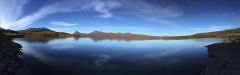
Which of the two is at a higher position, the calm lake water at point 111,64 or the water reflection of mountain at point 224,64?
the water reflection of mountain at point 224,64

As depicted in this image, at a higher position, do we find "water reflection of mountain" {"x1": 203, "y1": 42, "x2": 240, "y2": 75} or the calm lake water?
"water reflection of mountain" {"x1": 203, "y1": 42, "x2": 240, "y2": 75}

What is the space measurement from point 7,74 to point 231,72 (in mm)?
36731

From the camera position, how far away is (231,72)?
38062mm

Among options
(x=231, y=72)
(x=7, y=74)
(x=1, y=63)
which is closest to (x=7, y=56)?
(x=1, y=63)

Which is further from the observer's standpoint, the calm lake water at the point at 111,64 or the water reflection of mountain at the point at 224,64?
the calm lake water at the point at 111,64

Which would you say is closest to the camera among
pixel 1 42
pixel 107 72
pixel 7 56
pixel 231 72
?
pixel 231 72

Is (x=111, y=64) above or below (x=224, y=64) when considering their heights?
below

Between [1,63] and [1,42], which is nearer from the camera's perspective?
[1,63]

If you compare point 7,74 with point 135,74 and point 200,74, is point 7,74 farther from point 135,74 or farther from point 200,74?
point 200,74

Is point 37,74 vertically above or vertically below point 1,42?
below

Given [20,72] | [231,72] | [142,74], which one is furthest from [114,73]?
[231,72]

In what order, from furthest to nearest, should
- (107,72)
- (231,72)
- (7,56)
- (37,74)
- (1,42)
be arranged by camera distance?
(1,42)
(7,56)
(107,72)
(37,74)
(231,72)

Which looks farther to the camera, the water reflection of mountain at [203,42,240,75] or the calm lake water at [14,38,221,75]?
the calm lake water at [14,38,221,75]

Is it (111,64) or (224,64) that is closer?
(224,64)
